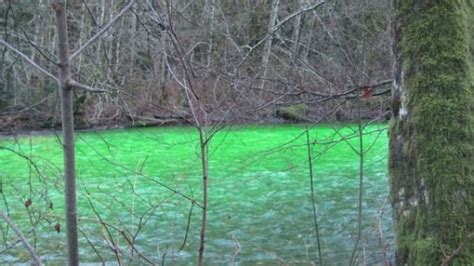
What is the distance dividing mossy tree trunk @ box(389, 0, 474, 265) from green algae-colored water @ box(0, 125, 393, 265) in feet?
3.44

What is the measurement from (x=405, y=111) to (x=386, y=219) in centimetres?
491

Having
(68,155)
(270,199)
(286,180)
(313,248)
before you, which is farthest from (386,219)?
(68,155)

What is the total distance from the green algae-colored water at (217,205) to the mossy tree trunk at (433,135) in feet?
3.44

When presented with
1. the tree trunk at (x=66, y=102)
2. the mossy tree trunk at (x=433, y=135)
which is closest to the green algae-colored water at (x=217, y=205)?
the mossy tree trunk at (x=433, y=135)

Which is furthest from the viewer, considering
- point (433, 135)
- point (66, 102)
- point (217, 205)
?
point (217, 205)

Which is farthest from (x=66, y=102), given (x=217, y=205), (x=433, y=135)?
(x=217, y=205)

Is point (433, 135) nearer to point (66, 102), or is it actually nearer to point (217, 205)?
point (66, 102)

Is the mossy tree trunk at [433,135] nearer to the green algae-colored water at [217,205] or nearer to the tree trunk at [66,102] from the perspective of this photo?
the green algae-colored water at [217,205]

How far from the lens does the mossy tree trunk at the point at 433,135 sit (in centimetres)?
219

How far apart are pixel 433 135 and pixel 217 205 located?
5960mm

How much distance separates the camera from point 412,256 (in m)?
2.30

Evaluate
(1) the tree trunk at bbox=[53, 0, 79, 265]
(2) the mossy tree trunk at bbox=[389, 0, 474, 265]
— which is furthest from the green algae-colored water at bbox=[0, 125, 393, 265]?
(1) the tree trunk at bbox=[53, 0, 79, 265]

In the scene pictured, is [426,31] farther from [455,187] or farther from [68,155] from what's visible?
[68,155]

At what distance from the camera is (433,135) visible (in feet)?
7.45
